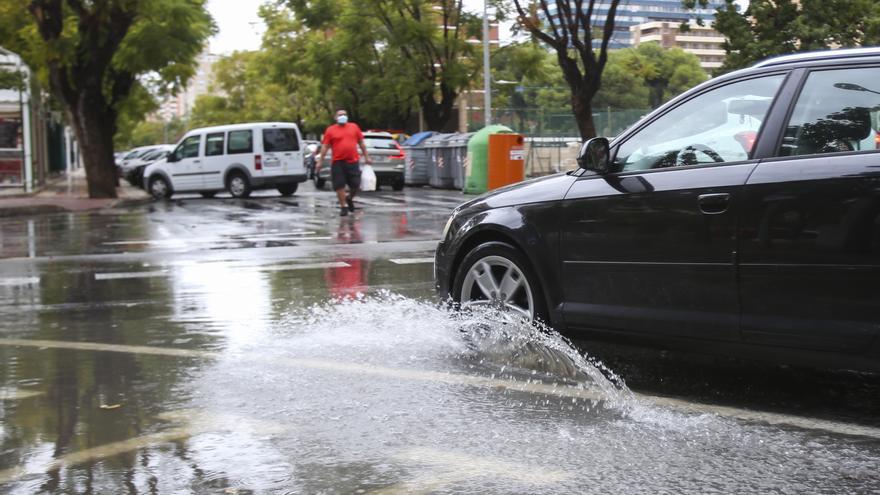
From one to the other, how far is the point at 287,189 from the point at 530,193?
22936 millimetres

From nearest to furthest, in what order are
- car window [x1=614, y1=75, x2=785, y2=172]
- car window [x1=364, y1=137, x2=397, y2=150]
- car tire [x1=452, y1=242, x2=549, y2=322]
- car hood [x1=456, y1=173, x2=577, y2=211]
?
car window [x1=614, y1=75, x2=785, y2=172], car hood [x1=456, y1=173, x2=577, y2=211], car tire [x1=452, y1=242, x2=549, y2=322], car window [x1=364, y1=137, x2=397, y2=150]

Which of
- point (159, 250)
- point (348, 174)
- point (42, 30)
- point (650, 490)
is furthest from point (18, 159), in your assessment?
point (650, 490)

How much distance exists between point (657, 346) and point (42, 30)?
22303mm

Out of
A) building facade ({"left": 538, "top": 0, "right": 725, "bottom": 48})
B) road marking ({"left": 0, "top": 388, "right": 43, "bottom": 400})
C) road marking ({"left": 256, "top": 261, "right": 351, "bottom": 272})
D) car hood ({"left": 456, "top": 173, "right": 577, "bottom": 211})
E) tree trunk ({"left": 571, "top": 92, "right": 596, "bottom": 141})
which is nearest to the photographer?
road marking ({"left": 0, "top": 388, "right": 43, "bottom": 400})

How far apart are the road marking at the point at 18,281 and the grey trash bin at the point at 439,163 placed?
20.6 metres

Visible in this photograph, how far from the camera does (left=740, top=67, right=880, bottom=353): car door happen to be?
4258 mm

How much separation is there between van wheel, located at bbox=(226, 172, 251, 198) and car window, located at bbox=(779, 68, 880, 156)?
23550 millimetres

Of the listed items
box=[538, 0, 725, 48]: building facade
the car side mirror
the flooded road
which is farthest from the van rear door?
the car side mirror

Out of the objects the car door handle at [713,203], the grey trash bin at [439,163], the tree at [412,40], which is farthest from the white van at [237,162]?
the car door handle at [713,203]

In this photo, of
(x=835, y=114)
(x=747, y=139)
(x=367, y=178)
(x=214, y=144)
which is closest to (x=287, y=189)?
(x=214, y=144)

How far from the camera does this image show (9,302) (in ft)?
28.9

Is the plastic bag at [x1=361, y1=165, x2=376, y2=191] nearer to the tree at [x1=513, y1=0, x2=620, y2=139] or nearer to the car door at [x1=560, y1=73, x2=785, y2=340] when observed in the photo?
the tree at [x1=513, y1=0, x2=620, y2=139]

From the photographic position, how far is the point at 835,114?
4625mm

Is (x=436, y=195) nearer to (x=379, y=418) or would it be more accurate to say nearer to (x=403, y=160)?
(x=403, y=160)
